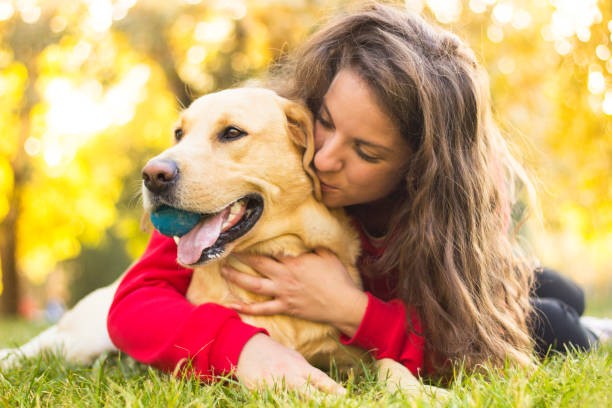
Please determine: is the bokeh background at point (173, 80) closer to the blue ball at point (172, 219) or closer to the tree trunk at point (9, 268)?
the tree trunk at point (9, 268)

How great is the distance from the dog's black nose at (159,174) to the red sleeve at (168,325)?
0.52 m

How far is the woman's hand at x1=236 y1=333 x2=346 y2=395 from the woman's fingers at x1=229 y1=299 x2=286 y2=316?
0.61ft

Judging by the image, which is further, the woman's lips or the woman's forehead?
the woman's lips

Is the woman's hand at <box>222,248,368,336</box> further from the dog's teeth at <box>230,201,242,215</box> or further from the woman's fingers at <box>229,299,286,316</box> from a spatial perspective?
the dog's teeth at <box>230,201,242,215</box>

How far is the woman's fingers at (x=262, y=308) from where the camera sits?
2.45 m

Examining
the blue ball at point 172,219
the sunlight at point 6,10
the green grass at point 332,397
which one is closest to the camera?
the green grass at point 332,397

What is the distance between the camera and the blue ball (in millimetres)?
2320

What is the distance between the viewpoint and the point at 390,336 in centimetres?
254

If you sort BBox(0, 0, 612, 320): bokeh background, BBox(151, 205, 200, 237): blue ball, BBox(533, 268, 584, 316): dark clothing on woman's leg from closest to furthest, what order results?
BBox(151, 205, 200, 237): blue ball
BBox(533, 268, 584, 316): dark clothing on woman's leg
BBox(0, 0, 612, 320): bokeh background

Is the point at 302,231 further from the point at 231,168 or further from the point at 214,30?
the point at 214,30

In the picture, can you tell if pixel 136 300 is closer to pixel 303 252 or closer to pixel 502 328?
pixel 303 252

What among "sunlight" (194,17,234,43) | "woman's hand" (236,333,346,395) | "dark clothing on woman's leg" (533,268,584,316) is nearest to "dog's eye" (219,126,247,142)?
"woman's hand" (236,333,346,395)

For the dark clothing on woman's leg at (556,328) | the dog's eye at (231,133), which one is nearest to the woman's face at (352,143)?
the dog's eye at (231,133)

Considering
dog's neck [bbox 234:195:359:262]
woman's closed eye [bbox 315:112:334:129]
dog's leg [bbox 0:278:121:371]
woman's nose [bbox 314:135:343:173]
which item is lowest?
dog's leg [bbox 0:278:121:371]
